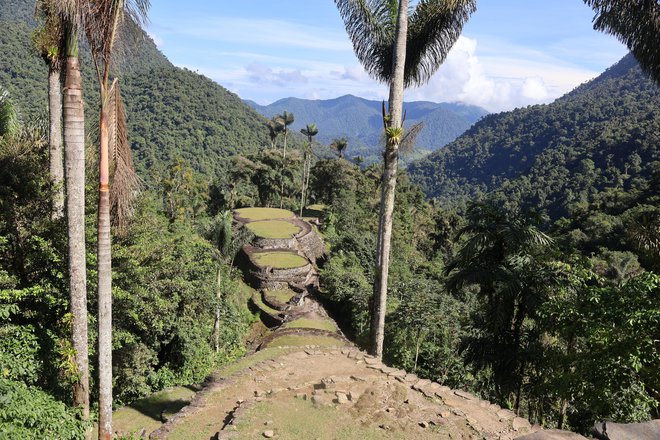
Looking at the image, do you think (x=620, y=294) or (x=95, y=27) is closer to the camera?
(x=95, y=27)

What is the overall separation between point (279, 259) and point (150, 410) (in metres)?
19.2

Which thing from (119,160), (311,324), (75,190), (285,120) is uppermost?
(285,120)

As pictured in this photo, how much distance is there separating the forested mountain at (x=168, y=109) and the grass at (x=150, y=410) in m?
51.8

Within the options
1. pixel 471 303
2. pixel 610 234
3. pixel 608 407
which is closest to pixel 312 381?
pixel 608 407

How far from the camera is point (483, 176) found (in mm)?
131500

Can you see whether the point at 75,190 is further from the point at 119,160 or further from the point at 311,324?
the point at 311,324

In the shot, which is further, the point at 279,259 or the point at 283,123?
the point at 283,123

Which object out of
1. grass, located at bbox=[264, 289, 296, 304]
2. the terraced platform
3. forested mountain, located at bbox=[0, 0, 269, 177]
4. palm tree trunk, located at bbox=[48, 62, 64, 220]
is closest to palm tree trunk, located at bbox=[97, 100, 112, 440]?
the terraced platform

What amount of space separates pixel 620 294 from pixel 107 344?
8193 mm

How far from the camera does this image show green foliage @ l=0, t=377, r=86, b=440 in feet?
15.3

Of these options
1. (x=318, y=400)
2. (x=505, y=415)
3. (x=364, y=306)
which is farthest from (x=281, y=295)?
(x=505, y=415)

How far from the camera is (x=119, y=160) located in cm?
656

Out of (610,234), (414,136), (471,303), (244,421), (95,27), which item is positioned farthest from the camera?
(610,234)

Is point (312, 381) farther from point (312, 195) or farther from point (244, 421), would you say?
point (312, 195)
